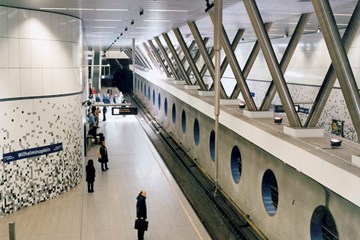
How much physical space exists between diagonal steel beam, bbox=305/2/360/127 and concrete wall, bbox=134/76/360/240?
1.16 meters

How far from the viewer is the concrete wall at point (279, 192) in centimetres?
687

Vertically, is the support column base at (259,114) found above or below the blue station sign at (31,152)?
above

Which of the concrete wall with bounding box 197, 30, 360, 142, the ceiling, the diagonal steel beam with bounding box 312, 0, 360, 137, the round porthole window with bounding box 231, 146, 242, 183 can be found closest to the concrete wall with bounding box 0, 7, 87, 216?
the ceiling

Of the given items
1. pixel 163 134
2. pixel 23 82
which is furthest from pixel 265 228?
pixel 163 134

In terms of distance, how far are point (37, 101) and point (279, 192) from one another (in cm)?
664

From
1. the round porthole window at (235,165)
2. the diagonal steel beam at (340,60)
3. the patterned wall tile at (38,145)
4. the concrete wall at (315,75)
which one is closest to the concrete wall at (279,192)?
the round porthole window at (235,165)

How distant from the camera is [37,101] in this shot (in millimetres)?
11602

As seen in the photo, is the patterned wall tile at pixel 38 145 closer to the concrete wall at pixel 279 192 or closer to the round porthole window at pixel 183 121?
the concrete wall at pixel 279 192

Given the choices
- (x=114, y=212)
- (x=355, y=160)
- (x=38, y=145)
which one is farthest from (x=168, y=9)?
(x=355, y=160)

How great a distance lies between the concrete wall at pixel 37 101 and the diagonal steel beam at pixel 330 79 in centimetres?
698

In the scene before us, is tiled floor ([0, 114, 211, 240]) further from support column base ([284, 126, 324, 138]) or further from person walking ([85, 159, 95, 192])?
support column base ([284, 126, 324, 138])

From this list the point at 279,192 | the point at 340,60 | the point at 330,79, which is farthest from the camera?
the point at 279,192

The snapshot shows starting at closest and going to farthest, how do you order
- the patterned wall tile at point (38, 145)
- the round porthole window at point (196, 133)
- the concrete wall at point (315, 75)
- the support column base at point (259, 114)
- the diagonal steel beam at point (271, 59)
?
the diagonal steel beam at point (271, 59) → the patterned wall tile at point (38, 145) → the support column base at point (259, 114) → the concrete wall at point (315, 75) → the round porthole window at point (196, 133)

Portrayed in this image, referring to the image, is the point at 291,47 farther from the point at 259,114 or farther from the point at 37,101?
the point at 37,101
